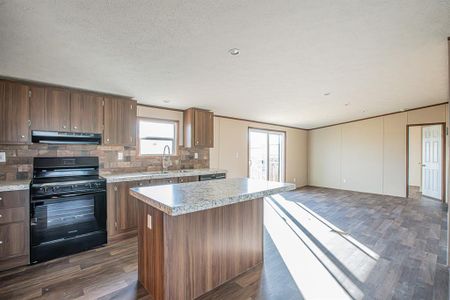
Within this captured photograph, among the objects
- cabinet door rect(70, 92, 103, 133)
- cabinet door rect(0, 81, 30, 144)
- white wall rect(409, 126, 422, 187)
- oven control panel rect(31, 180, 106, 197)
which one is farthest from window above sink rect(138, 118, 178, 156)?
white wall rect(409, 126, 422, 187)

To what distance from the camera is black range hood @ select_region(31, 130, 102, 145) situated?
2.85 m

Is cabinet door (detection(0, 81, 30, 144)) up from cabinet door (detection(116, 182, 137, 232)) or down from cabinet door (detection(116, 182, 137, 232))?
up

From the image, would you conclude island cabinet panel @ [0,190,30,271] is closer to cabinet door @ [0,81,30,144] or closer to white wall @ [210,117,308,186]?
cabinet door @ [0,81,30,144]

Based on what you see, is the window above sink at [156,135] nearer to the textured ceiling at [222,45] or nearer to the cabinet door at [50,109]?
the textured ceiling at [222,45]

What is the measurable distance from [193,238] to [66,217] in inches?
77.9

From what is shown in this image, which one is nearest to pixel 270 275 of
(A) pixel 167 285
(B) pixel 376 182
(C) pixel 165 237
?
(A) pixel 167 285

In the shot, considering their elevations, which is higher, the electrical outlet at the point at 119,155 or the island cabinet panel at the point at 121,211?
the electrical outlet at the point at 119,155

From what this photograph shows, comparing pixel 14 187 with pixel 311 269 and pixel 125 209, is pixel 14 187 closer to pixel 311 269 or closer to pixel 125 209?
pixel 125 209

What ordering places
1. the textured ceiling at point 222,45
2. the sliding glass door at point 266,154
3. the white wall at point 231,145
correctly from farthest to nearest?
the sliding glass door at point 266,154 → the white wall at point 231,145 → the textured ceiling at point 222,45

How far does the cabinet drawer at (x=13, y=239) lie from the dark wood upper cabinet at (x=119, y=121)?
1458 millimetres

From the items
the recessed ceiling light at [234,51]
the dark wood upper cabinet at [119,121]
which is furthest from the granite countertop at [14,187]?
the recessed ceiling light at [234,51]

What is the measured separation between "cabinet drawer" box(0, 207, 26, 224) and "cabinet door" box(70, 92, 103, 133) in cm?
118

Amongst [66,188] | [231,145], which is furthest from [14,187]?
[231,145]

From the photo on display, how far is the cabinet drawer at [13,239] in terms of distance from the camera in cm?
235
